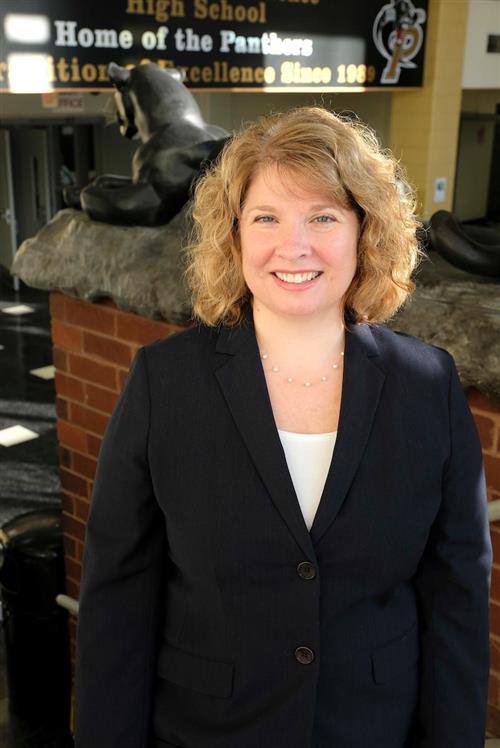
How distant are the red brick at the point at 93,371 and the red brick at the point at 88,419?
9cm

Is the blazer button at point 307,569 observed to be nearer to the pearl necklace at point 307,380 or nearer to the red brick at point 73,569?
the pearl necklace at point 307,380

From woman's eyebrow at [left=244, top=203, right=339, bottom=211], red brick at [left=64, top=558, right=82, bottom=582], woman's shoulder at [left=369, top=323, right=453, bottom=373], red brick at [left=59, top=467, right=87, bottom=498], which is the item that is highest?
woman's eyebrow at [left=244, top=203, right=339, bottom=211]

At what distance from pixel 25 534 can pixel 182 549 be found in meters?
1.97

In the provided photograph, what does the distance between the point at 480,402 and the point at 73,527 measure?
1422mm

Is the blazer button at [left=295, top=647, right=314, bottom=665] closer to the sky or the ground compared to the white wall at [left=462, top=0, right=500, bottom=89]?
closer to the ground

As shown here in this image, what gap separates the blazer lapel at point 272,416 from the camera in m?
1.23

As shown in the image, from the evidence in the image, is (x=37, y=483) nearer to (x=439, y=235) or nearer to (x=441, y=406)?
(x=439, y=235)

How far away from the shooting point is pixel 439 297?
5.80 feet

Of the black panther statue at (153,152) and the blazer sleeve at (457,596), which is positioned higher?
the black panther statue at (153,152)

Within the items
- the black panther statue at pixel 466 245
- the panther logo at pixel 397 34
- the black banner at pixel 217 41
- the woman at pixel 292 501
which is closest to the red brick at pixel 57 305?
the black panther statue at pixel 466 245

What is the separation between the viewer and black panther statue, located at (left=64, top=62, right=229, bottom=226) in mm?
2209

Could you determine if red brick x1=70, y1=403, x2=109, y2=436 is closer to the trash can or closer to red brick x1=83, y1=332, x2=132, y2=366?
red brick x1=83, y1=332, x2=132, y2=366

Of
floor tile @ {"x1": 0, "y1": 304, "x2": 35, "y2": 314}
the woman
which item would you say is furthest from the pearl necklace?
floor tile @ {"x1": 0, "y1": 304, "x2": 35, "y2": 314}

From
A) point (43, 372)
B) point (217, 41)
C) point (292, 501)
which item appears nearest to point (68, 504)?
point (292, 501)
